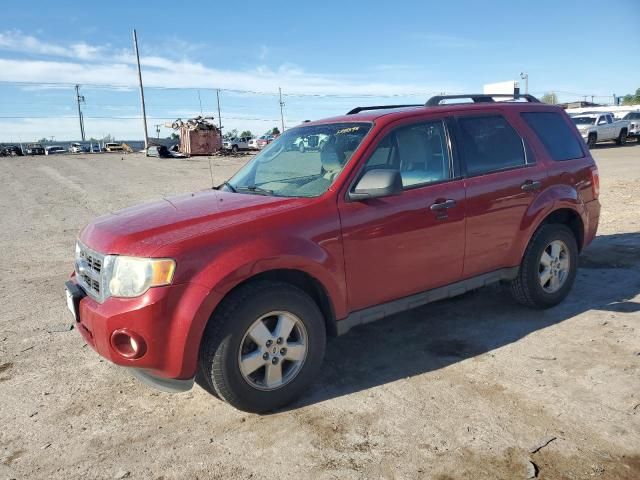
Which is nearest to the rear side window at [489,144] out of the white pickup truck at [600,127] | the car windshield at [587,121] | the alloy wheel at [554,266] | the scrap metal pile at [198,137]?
the alloy wheel at [554,266]

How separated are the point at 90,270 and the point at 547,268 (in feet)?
12.5

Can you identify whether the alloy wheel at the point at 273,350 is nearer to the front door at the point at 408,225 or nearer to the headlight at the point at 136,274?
the front door at the point at 408,225

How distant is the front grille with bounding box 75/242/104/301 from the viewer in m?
3.14

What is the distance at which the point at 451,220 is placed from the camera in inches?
157

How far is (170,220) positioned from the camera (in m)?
3.30

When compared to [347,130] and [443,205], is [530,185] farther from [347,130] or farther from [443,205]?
[347,130]

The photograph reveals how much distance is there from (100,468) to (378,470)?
1462mm

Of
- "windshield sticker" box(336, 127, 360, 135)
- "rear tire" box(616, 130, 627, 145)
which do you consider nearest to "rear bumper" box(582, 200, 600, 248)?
"windshield sticker" box(336, 127, 360, 135)

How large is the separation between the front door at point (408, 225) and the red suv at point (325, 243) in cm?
1

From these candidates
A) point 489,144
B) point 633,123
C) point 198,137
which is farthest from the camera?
point 198,137

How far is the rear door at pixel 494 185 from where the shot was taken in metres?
4.18

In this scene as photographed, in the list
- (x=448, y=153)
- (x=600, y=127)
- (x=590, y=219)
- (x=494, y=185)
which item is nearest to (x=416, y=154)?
(x=448, y=153)

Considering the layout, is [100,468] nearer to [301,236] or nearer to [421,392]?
[301,236]

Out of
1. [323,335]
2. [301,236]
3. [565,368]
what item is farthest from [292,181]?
[565,368]
